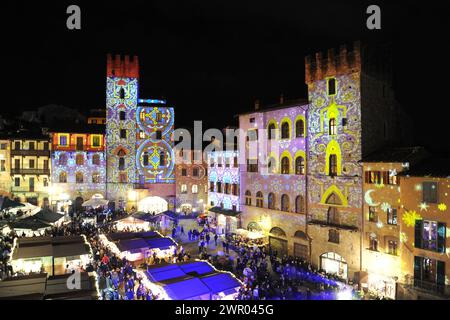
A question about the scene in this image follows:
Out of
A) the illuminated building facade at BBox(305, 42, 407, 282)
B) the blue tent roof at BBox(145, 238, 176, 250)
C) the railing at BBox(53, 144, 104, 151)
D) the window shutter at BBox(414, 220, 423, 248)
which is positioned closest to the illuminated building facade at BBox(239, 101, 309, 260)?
the illuminated building facade at BBox(305, 42, 407, 282)

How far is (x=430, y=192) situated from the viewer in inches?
787

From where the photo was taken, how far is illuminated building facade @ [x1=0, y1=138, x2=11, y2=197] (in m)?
44.0

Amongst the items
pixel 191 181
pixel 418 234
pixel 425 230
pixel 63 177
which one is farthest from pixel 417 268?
pixel 63 177

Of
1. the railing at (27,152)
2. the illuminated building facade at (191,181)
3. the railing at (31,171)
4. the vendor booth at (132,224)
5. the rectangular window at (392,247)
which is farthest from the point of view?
the illuminated building facade at (191,181)

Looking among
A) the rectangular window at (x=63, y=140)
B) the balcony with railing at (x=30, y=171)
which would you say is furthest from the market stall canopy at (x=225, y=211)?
the balcony with railing at (x=30, y=171)

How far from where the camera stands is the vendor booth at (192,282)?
51.3ft

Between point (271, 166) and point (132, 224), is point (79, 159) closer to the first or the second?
point (132, 224)

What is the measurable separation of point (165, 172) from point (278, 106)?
789 inches

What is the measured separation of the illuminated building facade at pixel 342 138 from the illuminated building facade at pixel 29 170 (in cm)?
3511

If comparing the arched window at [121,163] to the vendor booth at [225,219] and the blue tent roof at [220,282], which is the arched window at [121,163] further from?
the blue tent roof at [220,282]

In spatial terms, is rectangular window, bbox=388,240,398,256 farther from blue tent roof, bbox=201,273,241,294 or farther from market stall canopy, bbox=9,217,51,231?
market stall canopy, bbox=9,217,51,231

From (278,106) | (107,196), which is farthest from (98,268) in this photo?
(107,196)

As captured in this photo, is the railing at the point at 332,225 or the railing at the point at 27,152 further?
the railing at the point at 27,152
